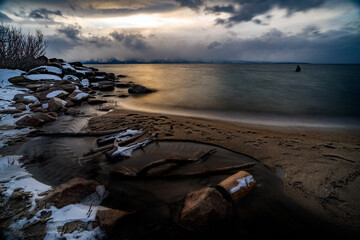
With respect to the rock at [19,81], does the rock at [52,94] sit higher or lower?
lower

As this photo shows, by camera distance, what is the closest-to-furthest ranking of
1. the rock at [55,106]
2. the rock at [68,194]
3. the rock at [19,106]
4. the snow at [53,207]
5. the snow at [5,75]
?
1. the snow at [53,207]
2. the rock at [68,194]
3. the rock at [19,106]
4. the rock at [55,106]
5. the snow at [5,75]

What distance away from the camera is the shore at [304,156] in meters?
2.92

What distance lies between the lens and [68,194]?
2.79 meters

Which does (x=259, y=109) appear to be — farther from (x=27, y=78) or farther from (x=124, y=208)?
(x=27, y=78)

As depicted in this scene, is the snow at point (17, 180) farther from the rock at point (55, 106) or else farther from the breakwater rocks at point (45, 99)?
the rock at point (55, 106)

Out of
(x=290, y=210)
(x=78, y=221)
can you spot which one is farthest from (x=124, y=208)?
(x=290, y=210)

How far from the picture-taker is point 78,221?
2.43 m

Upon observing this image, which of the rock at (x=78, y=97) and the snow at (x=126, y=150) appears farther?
the rock at (x=78, y=97)

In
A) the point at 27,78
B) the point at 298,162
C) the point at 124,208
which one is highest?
the point at 27,78

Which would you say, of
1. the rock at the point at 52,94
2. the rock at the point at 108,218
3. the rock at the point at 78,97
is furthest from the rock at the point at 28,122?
the rock at the point at 108,218

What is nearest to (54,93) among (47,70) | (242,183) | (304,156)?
(47,70)

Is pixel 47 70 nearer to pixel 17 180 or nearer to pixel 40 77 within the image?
pixel 40 77

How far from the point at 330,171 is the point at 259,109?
24.9 ft

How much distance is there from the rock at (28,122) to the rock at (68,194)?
5.36 m
